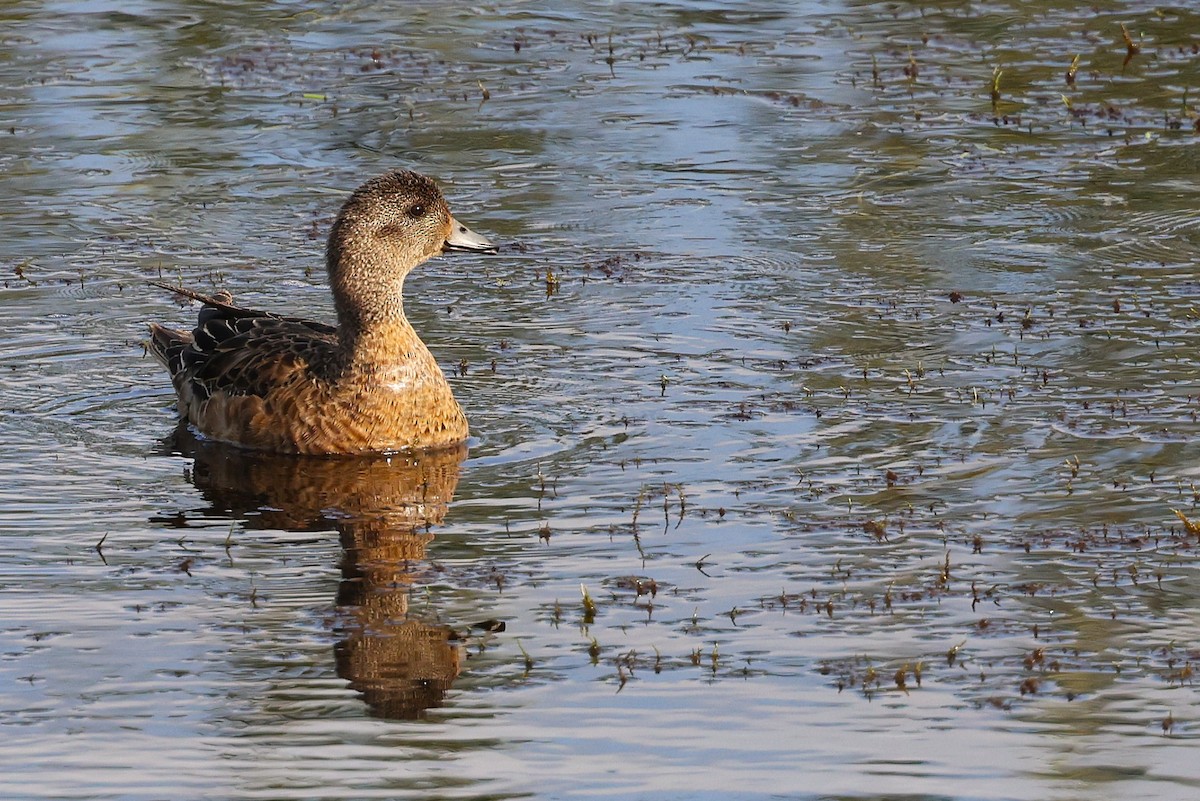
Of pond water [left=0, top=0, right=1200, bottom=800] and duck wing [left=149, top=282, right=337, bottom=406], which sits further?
duck wing [left=149, top=282, right=337, bottom=406]

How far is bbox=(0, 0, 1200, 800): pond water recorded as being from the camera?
6.49 meters

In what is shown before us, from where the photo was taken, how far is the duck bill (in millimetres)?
10344

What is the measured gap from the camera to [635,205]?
13414 mm

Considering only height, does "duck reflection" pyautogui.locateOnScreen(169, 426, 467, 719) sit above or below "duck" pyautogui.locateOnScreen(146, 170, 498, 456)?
below

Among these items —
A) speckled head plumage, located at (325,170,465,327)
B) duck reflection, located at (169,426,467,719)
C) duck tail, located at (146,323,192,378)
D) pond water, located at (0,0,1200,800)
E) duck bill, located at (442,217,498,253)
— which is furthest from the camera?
duck tail, located at (146,323,192,378)

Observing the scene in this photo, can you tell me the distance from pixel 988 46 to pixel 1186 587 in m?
10.2

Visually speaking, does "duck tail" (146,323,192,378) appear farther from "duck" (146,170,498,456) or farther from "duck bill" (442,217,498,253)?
"duck bill" (442,217,498,253)

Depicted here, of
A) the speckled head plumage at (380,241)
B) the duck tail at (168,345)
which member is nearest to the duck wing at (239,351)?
the duck tail at (168,345)

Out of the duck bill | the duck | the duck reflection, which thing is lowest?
the duck reflection

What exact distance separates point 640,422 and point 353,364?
52.2 inches

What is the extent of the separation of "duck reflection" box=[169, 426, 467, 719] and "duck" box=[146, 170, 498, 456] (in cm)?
10

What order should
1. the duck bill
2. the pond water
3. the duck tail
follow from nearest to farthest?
the pond water < the duck bill < the duck tail

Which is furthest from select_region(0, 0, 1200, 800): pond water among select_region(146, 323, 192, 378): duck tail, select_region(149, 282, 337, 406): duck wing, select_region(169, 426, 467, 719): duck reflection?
select_region(149, 282, 337, 406): duck wing

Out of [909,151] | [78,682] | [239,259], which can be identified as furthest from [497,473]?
[909,151]
